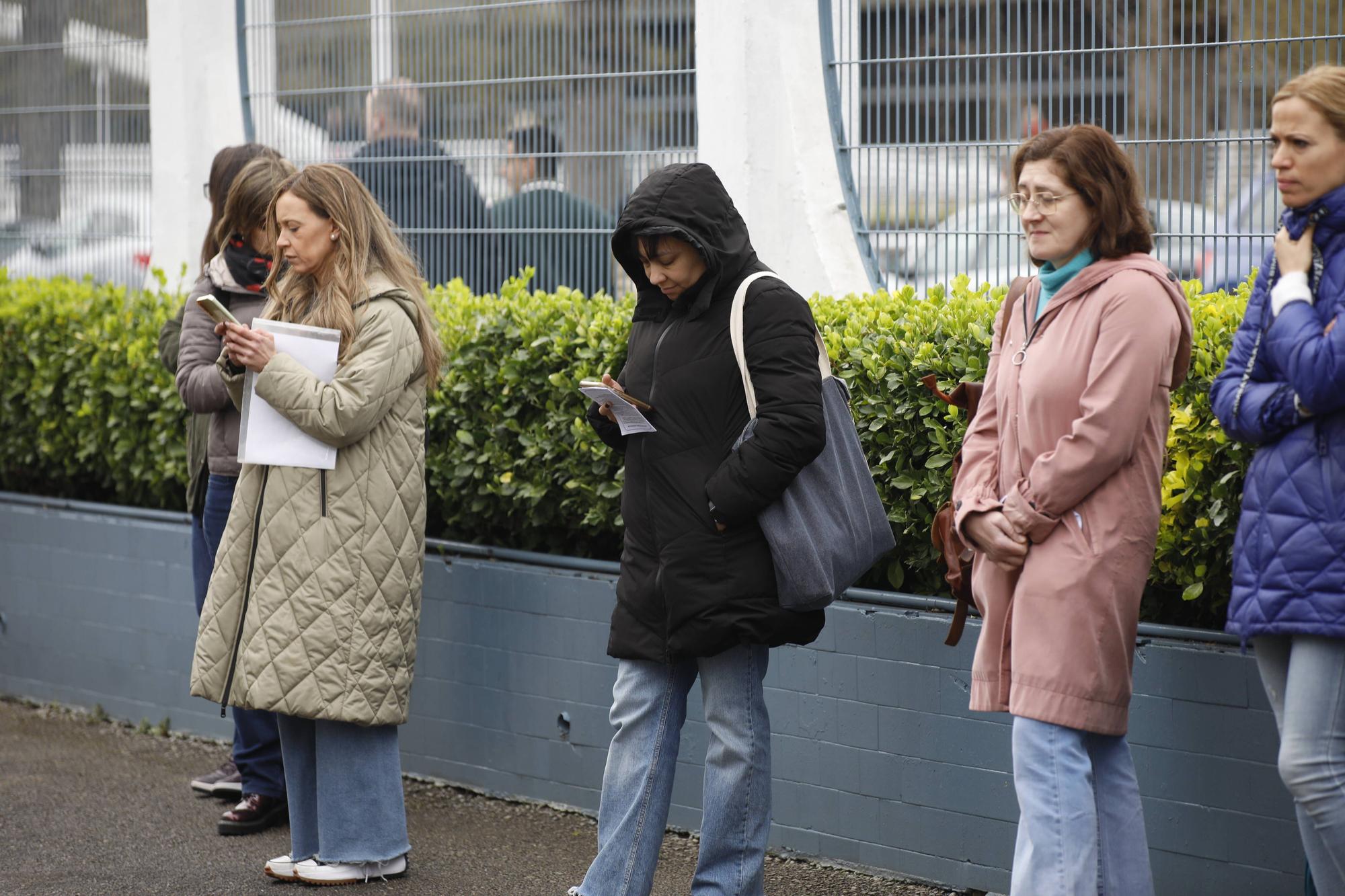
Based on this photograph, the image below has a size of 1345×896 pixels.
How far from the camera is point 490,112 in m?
7.59

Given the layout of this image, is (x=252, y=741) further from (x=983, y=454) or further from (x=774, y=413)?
(x=983, y=454)

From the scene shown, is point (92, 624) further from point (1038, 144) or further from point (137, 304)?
point (1038, 144)

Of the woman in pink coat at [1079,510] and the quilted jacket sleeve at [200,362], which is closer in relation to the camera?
the woman in pink coat at [1079,510]

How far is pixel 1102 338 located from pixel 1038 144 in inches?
20.0

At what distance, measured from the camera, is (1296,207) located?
355cm

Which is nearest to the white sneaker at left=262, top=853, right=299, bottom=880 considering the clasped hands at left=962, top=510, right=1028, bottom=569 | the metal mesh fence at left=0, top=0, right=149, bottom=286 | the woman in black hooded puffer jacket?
the woman in black hooded puffer jacket

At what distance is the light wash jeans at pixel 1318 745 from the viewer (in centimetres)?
343

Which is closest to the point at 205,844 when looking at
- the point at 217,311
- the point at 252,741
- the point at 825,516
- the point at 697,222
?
the point at 252,741

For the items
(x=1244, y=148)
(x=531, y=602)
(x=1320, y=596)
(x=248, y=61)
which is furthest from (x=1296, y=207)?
(x=248, y=61)

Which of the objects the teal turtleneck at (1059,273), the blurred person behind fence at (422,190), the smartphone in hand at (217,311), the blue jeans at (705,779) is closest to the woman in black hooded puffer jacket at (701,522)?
the blue jeans at (705,779)

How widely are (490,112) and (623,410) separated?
3.74m

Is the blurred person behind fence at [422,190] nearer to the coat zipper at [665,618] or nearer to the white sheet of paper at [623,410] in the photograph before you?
the white sheet of paper at [623,410]

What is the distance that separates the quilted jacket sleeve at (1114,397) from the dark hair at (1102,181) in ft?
0.44

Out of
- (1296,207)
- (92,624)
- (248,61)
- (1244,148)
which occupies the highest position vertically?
(248,61)
